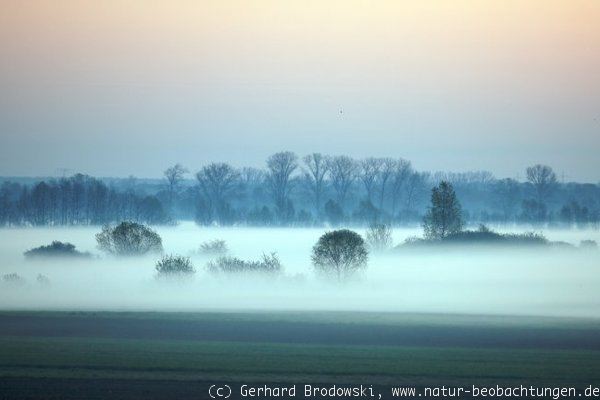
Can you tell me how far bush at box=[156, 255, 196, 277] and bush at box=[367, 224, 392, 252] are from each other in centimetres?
3400

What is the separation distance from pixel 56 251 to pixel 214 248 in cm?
1586

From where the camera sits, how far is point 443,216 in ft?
417

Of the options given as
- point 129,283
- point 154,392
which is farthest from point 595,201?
point 154,392

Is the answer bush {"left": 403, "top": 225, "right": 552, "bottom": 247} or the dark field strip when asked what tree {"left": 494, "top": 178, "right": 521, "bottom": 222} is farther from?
the dark field strip

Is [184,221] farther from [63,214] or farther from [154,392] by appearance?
[154,392]

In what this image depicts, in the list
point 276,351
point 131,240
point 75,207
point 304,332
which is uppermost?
point 75,207

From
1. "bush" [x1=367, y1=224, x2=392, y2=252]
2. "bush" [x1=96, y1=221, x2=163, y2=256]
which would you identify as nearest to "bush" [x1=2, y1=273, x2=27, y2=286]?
"bush" [x1=96, y1=221, x2=163, y2=256]

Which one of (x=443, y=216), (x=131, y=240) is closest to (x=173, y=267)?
A: (x=131, y=240)

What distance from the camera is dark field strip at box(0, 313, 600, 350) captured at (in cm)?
6084

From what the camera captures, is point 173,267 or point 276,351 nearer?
point 276,351

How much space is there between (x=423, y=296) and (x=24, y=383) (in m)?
65.2
